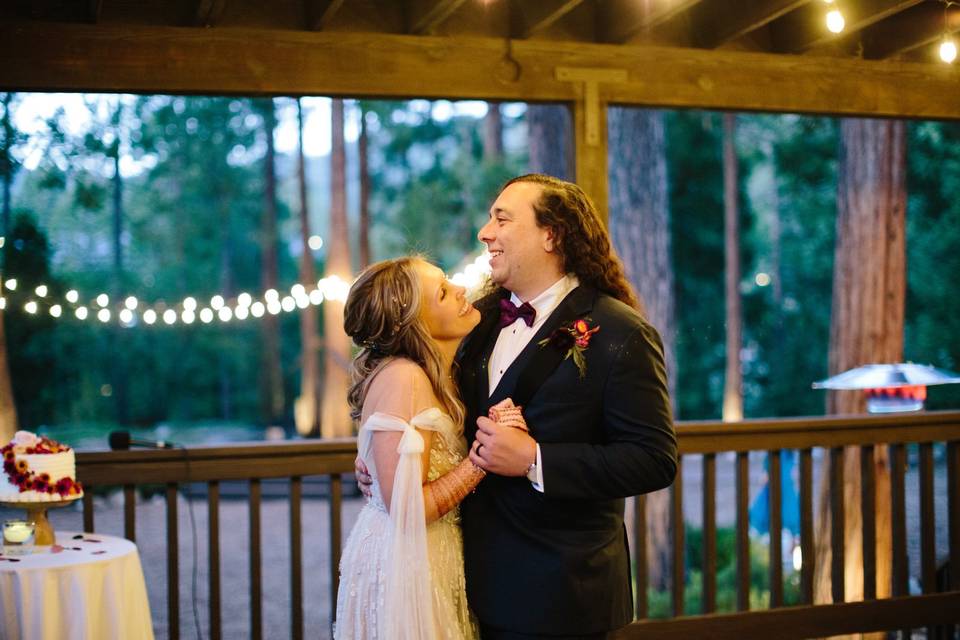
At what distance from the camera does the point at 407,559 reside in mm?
2393

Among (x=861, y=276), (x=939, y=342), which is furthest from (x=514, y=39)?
(x=939, y=342)

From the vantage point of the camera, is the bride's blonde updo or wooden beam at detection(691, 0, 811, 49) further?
wooden beam at detection(691, 0, 811, 49)

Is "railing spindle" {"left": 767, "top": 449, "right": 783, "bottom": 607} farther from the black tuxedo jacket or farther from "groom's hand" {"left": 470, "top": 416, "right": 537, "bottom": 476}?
"groom's hand" {"left": 470, "top": 416, "right": 537, "bottom": 476}

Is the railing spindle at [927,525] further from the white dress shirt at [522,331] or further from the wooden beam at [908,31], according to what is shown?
the white dress shirt at [522,331]

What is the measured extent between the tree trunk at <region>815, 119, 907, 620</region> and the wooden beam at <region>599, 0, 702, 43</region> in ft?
11.9

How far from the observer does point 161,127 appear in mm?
20938

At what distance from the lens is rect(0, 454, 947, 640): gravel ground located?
26.9 feet

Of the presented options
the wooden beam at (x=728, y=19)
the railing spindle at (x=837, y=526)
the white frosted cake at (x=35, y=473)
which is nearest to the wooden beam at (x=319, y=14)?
the wooden beam at (x=728, y=19)

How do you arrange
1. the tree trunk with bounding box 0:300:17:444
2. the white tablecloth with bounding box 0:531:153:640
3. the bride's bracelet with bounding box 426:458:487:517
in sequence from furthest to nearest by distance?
the tree trunk with bounding box 0:300:17:444, the white tablecloth with bounding box 0:531:153:640, the bride's bracelet with bounding box 426:458:487:517

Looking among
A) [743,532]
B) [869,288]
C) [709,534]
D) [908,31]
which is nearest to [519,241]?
[709,534]

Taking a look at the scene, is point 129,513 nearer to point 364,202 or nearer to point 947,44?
point 947,44

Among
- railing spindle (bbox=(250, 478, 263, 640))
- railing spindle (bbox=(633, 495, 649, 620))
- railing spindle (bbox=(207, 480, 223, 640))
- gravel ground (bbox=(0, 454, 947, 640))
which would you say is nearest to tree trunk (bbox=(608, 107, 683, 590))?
gravel ground (bbox=(0, 454, 947, 640))

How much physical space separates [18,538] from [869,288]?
19.9 ft

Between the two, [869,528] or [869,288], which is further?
[869,288]
